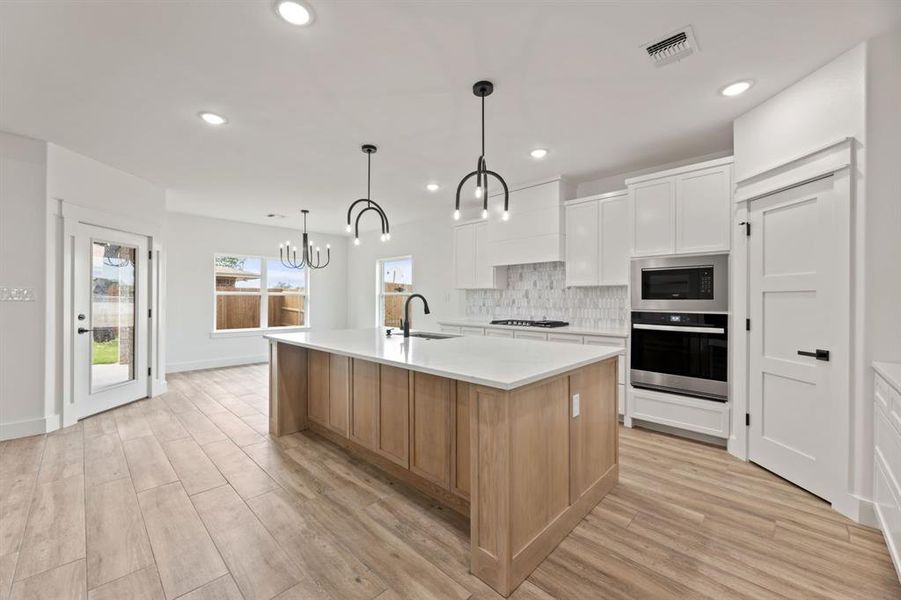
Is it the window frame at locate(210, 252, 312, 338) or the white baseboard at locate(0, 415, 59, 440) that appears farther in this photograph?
the window frame at locate(210, 252, 312, 338)

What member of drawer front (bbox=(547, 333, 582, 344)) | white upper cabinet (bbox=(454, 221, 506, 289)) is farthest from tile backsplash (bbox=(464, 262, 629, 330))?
drawer front (bbox=(547, 333, 582, 344))

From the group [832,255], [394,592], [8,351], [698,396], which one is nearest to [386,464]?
[394,592]

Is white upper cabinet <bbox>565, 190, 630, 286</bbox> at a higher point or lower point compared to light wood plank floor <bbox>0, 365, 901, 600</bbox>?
higher

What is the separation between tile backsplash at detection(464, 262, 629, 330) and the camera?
4301 mm

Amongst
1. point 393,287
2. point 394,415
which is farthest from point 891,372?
point 393,287

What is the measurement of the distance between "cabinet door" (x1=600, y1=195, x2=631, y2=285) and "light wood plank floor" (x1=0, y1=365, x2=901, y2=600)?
68.7 inches

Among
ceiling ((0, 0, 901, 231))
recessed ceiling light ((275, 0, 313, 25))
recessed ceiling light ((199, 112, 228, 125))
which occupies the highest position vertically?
ceiling ((0, 0, 901, 231))

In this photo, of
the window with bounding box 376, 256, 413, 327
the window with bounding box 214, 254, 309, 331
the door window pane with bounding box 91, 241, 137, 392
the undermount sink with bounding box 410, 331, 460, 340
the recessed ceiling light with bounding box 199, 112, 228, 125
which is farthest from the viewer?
the window with bounding box 376, 256, 413, 327

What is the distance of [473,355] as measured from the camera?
7.28ft

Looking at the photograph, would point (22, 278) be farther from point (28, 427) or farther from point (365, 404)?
point (365, 404)

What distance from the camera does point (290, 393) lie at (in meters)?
3.45

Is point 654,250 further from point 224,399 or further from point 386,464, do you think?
point 224,399

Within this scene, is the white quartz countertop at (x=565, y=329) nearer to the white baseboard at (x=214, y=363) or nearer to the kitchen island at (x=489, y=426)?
the kitchen island at (x=489, y=426)

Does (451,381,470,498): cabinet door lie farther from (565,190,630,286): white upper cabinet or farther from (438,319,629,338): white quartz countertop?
(565,190,630,286): white upper cabinet
